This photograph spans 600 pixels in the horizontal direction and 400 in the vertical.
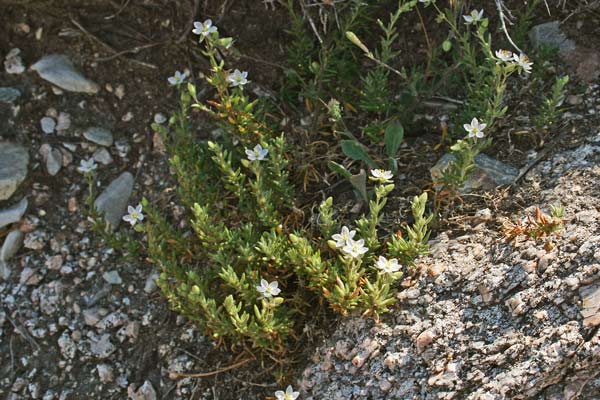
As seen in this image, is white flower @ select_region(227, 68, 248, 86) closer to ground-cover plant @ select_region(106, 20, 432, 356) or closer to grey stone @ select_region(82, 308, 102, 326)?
ground-cover plant @ select_region(106, 20, 432, 356)

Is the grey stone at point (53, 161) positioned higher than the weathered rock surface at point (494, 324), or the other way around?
the weathered rock surface at point (494, 324)

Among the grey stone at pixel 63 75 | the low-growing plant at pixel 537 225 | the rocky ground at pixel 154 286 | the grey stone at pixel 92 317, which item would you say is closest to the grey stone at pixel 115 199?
the rocky ground at pixel 154 286

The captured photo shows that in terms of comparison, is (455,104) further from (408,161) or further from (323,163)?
(323,163)

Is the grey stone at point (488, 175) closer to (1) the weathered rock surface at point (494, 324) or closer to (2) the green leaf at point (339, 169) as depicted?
(1) the weathered rock surface at point (494, 324)

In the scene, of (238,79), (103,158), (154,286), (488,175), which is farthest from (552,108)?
(103,158)

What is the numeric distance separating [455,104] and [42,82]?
2631 mm

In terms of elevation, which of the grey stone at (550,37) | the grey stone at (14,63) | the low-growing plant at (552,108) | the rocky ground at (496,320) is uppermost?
the grey stone at (550,37)

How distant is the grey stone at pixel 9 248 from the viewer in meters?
4.40

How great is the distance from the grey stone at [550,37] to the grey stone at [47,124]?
2.99 metres

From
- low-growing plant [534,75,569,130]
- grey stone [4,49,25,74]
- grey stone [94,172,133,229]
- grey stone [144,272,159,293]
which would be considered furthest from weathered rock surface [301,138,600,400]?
grey stone [4,49,25,74]

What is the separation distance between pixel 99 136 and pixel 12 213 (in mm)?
708

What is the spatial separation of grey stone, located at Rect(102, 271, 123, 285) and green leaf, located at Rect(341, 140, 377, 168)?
153 centimetres

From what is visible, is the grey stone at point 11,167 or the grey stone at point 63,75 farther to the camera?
the grey stone at point 63,75

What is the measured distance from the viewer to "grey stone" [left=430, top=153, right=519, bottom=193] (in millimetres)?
3734
